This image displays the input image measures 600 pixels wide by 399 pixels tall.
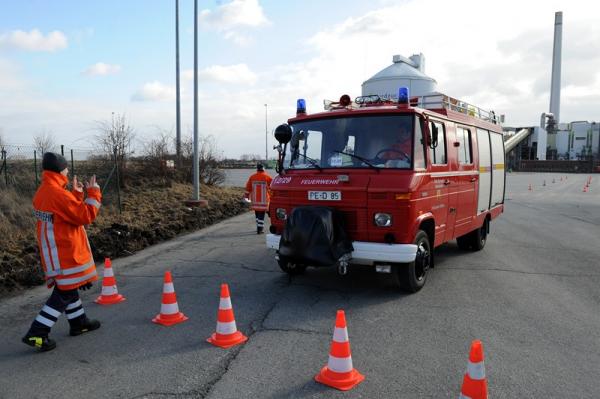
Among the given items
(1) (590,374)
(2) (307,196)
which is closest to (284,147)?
(2) (307,196)

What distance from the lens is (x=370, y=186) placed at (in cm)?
564

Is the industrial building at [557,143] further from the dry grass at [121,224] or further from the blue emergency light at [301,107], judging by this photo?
the blue emergency light at [301,107]

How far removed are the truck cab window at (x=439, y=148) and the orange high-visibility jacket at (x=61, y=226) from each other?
425cm

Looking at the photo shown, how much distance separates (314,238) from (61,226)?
8.93 feet

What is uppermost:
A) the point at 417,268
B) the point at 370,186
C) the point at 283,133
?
the point at 283,133

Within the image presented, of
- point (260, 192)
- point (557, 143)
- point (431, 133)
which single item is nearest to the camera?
point (431, 133)

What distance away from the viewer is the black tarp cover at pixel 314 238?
540 centimetres

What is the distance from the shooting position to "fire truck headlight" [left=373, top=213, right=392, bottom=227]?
557cm

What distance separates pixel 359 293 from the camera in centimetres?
613

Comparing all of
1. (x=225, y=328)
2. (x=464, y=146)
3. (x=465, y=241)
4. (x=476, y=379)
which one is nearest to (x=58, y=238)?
(x=225, y=328)

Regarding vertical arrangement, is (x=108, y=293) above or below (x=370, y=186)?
below

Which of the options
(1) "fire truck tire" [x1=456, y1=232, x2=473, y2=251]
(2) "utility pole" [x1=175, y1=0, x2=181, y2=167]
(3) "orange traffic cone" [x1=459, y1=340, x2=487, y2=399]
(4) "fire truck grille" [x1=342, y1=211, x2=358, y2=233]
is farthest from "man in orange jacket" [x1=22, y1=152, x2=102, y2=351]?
(2) "utility pole" [x1=175, y1=0, x2=181, y2=167]

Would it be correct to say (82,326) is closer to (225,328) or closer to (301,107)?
(225,328)

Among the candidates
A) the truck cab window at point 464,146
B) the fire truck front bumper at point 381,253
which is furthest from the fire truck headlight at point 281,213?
the truck cab window at point 464,146
